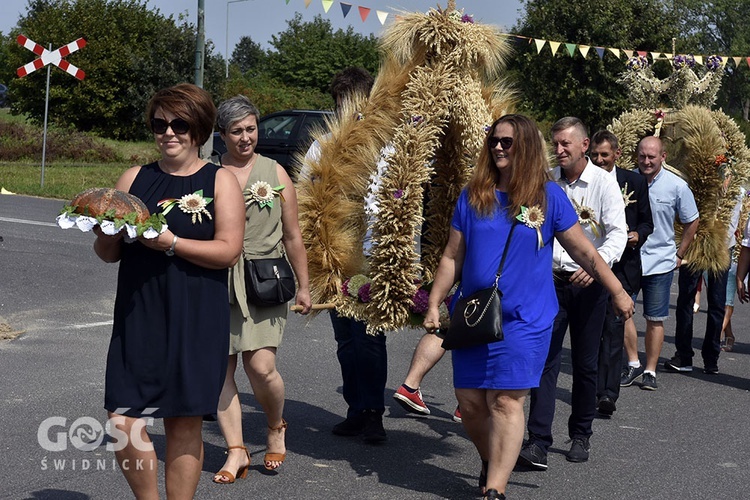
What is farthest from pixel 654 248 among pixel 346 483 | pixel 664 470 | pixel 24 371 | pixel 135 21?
pixel 135 21

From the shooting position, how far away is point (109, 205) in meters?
3.76

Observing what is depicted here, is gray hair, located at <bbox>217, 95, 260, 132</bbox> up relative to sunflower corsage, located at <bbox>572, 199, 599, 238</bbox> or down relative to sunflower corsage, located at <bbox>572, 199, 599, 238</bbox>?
up

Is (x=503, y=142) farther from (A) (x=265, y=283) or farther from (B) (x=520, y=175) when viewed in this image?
(A) (x=265, y=283)

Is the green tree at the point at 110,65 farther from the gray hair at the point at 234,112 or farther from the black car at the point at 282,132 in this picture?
the gray hair at the point at 234,112

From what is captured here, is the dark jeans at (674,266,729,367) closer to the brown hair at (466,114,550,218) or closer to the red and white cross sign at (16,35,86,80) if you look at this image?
the brown hair at (466,114,550,218)

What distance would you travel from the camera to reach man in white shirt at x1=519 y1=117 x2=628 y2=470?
6086mm

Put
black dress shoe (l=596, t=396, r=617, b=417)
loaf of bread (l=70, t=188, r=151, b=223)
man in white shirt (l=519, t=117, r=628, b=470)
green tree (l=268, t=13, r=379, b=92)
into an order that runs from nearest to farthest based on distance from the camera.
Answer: loaf of bread (l=70, t=188, r=151, b=223)
man in white shirt (l=519, t=117, r=628, b=470)
black dress shoe (l=596, t=396, r=617, b=417)
green tree (l=268, t=13, r=379, b=92)

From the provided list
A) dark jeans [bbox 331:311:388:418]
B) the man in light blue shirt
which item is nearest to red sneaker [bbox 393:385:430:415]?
dark jeans [bbox 331:311:388:418]

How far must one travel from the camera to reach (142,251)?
4.02 meters

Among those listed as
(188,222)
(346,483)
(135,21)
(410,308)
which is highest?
(135,21)

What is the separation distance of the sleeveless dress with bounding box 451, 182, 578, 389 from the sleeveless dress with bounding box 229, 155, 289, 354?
994 millimetres

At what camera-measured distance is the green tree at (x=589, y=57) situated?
143 feet

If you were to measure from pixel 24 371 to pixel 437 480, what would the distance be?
3257mm

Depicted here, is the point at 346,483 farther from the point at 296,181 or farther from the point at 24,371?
the point at 24,371
